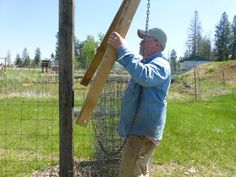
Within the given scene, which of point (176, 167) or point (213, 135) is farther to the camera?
point (213, 135)

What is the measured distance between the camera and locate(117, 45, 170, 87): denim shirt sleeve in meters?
3.98

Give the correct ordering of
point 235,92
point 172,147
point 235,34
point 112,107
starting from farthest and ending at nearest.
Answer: point 235,34
point 235,92
point 172,147
point 112,107

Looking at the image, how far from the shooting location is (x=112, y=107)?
6.99m

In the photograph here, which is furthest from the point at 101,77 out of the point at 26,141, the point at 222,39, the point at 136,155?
the point at 222,39

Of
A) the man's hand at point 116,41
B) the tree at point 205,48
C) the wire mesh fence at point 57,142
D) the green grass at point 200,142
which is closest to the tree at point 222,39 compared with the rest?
the tree at point 205,48

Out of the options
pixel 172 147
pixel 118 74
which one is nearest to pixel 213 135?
pixel 172 147

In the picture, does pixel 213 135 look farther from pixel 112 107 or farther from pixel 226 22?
pixel 226 22

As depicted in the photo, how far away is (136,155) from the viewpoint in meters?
4.49

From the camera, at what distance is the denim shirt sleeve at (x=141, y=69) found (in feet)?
13.1

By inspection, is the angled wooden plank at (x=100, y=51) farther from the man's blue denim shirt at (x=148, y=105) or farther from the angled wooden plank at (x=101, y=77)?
the man's blue denim shirt at (x=148, y=105)

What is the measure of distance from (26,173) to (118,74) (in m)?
2.12

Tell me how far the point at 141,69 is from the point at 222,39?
9806 cm

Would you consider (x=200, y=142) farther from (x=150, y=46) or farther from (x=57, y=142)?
(x=150, y=46)

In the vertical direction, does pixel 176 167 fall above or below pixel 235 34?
below
